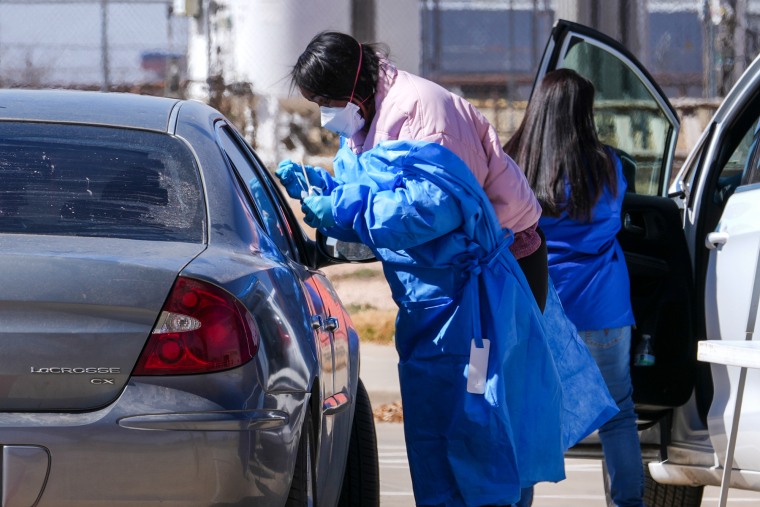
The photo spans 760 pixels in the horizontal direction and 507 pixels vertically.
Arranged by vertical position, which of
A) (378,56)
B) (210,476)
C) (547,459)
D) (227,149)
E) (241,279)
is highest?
(378,56)

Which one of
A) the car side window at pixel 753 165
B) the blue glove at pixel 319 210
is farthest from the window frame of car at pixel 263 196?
the car side window at pixel 753 165

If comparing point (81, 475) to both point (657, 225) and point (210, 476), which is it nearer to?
point (210, 476)

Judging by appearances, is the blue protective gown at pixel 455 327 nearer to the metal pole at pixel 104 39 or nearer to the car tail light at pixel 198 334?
the car tail light at pixel 198 334

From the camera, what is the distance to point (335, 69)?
3.87 meters

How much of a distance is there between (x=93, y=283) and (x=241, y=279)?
1.06 ft

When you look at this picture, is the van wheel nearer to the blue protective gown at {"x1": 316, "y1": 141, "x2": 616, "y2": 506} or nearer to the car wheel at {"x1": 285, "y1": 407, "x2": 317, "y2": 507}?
the blue protective gown at {"x1": 316, "y1": 141, "x2": 616, "y2": 506}

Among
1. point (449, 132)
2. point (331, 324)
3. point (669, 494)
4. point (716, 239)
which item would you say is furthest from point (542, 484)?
point (449, 132)

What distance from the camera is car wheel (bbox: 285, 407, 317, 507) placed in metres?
2.96

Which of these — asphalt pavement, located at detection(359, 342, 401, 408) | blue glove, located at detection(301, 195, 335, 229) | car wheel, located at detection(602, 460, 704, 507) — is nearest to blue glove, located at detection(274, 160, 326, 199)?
blue glove, located at detection(301, 195, 335, 229)

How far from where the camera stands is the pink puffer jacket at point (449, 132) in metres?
3.78

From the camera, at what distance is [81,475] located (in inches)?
102

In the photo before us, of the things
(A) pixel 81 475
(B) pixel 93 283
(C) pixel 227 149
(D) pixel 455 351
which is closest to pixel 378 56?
(C) pixel 227 149

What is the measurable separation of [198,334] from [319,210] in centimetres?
106

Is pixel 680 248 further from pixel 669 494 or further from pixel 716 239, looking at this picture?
pixel 669 494
